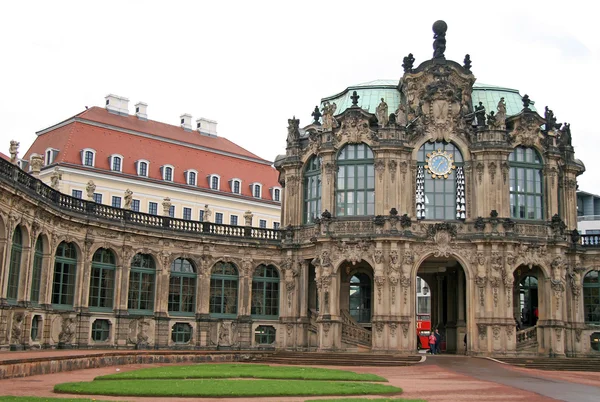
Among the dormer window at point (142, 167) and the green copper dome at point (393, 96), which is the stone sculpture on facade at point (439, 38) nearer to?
the green copper dome at point (393, 96)

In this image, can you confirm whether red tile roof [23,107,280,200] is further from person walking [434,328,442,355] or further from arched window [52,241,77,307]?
person walking [434,328,442,355]

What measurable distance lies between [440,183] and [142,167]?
1497 inches

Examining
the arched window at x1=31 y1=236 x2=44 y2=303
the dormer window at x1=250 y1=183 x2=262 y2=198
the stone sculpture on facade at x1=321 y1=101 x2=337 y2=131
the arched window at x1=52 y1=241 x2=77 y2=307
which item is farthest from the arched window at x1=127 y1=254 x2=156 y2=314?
the dormer window at x1=250 y1=183 x2=262 y2=198

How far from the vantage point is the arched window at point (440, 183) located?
48.0 m

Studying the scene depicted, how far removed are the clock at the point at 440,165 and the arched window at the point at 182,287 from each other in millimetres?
15896

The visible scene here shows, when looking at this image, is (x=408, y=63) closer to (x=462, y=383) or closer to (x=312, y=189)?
(x=312, y=189)

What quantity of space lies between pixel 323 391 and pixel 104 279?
2617cm

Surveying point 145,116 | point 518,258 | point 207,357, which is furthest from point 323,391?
point 145,116

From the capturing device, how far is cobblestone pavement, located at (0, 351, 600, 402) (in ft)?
72.0

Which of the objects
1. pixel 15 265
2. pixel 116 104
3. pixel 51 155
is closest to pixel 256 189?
pixel 116 104

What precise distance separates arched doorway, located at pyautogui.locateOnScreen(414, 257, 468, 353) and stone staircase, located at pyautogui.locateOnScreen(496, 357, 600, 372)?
614 centimetres

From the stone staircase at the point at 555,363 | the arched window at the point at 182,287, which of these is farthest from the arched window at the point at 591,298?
the arched window at the point at 182,287

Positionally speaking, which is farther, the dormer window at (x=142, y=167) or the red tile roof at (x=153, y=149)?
the dormer window at (x=142, y=167)

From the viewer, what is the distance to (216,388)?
74.3 ft
